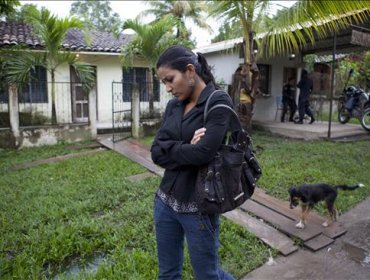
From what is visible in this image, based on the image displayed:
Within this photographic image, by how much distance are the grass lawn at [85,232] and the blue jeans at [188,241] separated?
90 centimetres

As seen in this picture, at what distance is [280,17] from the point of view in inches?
237

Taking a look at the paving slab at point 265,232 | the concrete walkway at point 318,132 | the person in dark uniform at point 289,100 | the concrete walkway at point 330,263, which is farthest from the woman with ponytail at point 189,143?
the person in dark uniform at point 289,100

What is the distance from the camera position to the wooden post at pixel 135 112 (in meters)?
8.99

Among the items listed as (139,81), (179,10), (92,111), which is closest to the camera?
(92,111)

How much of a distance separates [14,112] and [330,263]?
7.48m

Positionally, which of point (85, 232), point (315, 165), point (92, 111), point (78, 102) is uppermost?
point (78, 102)

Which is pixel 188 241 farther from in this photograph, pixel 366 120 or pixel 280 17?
pixel 366 120

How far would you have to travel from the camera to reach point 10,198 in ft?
15.6

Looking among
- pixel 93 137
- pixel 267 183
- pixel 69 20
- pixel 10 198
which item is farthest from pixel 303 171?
pixel 69 20

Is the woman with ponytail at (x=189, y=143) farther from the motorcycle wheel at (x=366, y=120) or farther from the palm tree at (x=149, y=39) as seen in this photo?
the motorcycle wheel at (x=366, y=120)

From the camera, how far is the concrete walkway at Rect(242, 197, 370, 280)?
119 inches

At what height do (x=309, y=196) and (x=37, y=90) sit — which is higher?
(x=37, y=90)

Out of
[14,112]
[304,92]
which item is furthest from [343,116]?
[14,112]

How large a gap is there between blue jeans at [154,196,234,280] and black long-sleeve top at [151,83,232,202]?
0.42 feet
